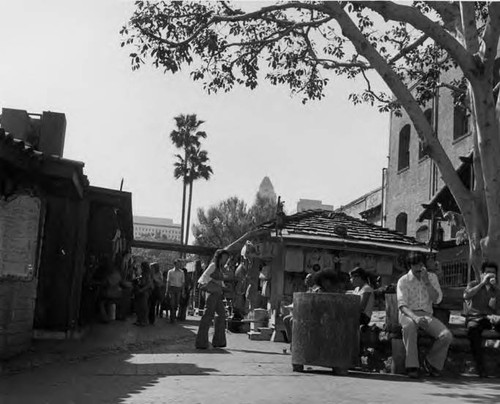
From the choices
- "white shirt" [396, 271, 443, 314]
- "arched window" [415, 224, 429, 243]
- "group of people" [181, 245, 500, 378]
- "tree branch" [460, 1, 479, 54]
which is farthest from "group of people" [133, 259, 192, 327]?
"arched window" [415, 224, 429, 243]

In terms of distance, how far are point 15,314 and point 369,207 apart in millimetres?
25273

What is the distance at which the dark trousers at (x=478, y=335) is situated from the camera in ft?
30.0

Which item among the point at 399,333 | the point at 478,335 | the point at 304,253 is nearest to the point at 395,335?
the point at 399,333

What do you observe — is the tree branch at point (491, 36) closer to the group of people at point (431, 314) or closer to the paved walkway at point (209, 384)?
the group of people at point (431, 314)

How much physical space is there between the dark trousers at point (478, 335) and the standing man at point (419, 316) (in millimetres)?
743

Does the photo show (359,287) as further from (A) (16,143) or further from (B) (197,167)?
(B) (197,167)

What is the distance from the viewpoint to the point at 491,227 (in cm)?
1028

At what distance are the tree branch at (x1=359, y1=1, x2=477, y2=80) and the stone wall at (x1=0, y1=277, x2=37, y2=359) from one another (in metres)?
6.84

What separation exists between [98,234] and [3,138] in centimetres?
677

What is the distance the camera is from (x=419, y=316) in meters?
8.77

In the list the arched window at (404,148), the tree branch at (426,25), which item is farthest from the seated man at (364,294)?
the arched window at (404,148)

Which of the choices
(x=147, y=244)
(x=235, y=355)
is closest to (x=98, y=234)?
(x=235, y=355)

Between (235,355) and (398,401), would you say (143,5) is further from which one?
(398,401)

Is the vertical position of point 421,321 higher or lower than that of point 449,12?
lower
